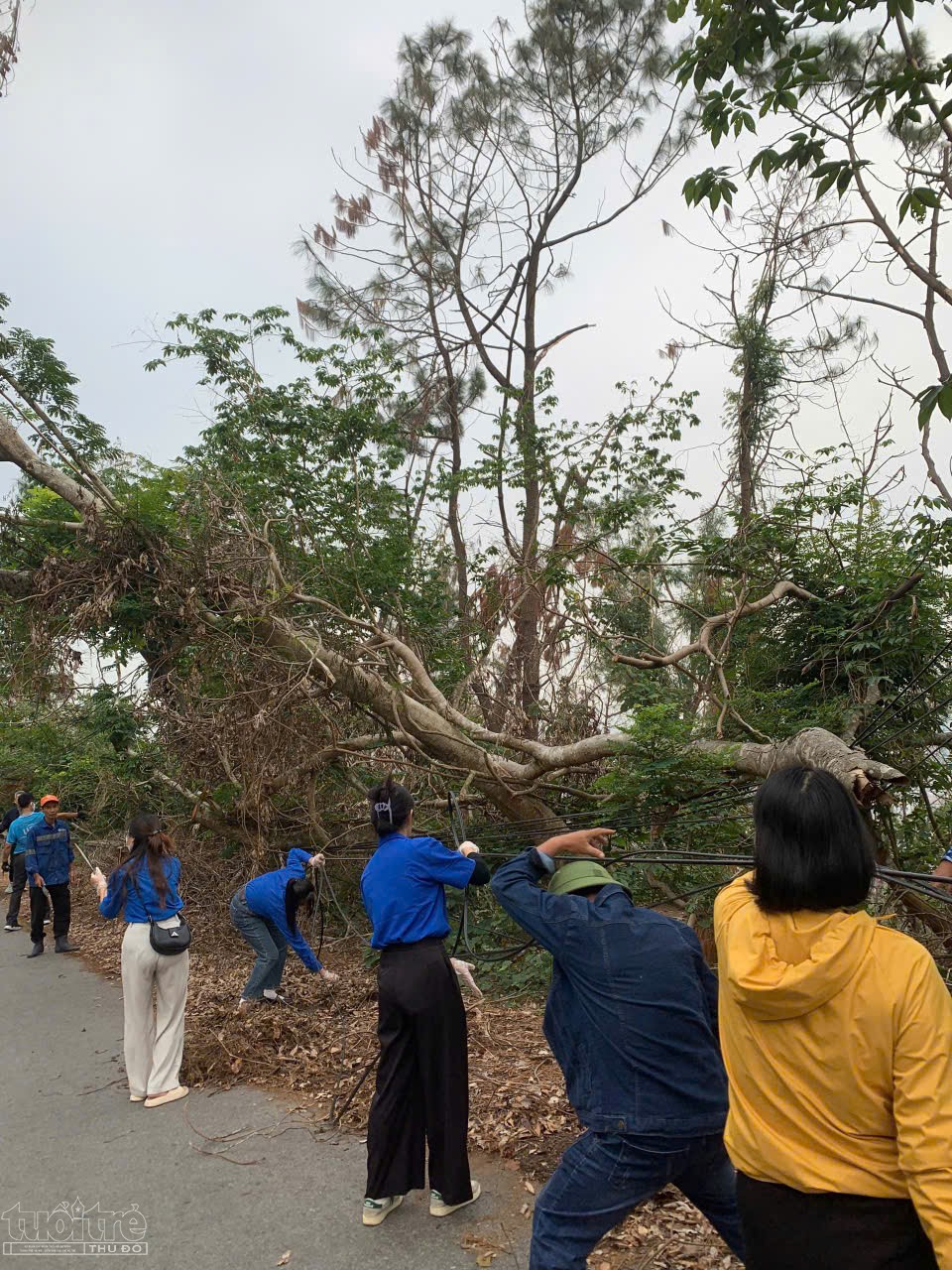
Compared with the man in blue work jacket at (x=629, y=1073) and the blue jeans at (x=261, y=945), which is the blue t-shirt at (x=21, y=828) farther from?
the man in blue work jacket at (x=629, y=1073)

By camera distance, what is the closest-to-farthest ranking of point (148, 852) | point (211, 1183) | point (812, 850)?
point (812, 850) < point (211, 1183) < point (148, 852)

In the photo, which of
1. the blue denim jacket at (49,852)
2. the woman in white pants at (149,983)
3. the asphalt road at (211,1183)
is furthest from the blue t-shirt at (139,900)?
the blue denim jacket at (49,852)

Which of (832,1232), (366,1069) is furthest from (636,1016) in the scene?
(366,1069)

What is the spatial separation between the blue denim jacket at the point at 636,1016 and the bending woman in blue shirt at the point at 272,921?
4270 millimetres

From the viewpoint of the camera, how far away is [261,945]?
6.56 meters

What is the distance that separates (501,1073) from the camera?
17.0 ft

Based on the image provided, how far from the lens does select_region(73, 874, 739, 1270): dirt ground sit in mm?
3527

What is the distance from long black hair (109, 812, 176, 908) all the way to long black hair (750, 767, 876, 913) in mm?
4562

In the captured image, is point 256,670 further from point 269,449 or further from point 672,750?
point 269,449

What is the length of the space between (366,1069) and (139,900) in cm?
174

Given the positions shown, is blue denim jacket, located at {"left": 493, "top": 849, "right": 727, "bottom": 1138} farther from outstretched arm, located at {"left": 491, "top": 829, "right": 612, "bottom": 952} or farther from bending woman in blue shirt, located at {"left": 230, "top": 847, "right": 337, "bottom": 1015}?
bending woman in blue shirt, located at {"left": 230, "top": 847, "right": 337, "bottom": 1015}

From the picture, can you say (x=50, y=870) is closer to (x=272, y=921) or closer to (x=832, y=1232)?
(x=272, y=921)

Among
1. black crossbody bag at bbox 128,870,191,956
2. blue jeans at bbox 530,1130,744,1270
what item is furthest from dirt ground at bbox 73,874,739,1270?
blue jeans at bbox 530,1130,744,1270

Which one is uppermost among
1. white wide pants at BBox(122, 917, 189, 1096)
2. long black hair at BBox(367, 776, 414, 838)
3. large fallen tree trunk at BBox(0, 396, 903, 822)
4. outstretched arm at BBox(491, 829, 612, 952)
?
large fallen tree trunk at BBox(0, 396, 903, 822)
